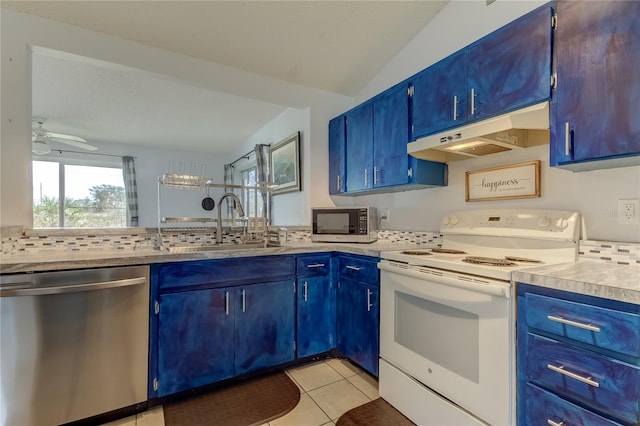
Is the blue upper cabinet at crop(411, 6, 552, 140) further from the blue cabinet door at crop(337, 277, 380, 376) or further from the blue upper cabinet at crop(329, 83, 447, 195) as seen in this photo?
the blue cabinet door at crop(337, 277, 380, 376)

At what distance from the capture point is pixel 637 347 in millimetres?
867

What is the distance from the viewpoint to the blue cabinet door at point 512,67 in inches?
54.1

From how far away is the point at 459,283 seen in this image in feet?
4.33

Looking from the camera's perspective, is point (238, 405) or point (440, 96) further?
point (440, 96)

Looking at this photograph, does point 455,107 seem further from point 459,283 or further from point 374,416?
point 374,416

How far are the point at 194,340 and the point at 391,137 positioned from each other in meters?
1.95

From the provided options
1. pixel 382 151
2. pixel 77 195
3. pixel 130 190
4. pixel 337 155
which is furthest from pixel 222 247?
pixel 77 195

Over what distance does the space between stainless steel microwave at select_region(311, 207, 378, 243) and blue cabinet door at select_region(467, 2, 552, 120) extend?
112 cm

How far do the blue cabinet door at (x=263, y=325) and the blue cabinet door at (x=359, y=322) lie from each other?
0.38 meters

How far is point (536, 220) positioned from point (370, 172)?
121 centimetres

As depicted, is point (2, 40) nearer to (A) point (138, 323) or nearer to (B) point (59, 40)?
(B) point (59, 40)

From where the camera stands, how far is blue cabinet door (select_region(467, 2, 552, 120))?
4.51 ft

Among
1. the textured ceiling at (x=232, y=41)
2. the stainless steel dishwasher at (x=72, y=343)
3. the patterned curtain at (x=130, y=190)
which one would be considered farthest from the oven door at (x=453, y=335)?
the patterned curtain at (x=130, y=190)

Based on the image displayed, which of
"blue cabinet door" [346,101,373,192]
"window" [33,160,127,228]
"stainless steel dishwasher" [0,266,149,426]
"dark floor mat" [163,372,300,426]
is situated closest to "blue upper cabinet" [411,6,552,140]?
"blue cabinet door" [346,101,373,192]
